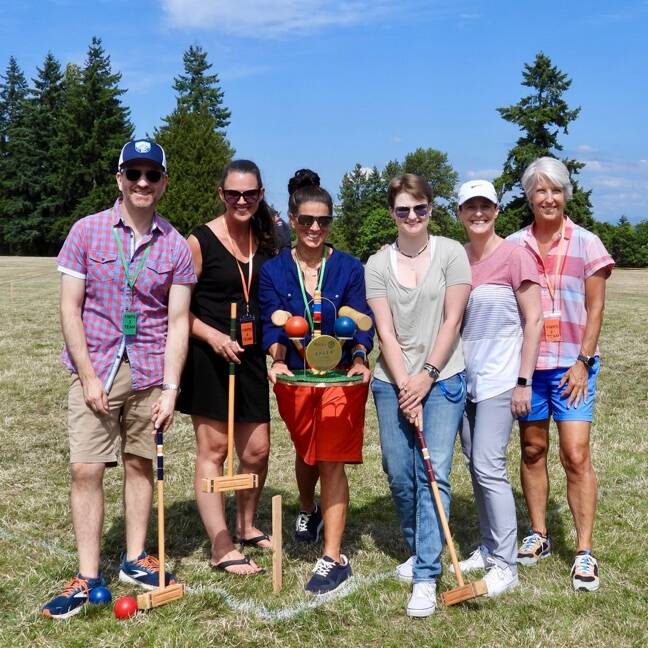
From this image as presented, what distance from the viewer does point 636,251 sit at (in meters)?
48.5

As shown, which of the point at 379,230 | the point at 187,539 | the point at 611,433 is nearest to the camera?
the point at 187,539

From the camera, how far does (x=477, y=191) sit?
4.04m

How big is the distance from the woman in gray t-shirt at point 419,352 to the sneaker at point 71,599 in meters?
1.65

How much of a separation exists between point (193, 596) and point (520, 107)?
168 feet

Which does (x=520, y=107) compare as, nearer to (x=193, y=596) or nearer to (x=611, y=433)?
(x=611, y=433)

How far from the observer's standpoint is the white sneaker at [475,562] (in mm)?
4488

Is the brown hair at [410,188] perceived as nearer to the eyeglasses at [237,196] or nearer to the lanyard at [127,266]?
the eyeglasses at [237,196]

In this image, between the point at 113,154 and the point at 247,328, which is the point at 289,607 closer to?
the point at 247,328

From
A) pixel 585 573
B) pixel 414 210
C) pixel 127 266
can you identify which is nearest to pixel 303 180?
pixel 414 210

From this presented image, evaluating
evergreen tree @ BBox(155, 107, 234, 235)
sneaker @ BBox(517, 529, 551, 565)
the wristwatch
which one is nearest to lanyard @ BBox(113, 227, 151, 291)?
the wristwatch

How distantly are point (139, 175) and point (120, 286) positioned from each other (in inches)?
22.5

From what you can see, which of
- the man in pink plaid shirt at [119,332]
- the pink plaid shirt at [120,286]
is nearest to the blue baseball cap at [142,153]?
the man in pink plaid shirt at [119,332]

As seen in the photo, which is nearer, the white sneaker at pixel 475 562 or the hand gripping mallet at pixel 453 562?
the hand gripping mallet at pixel 453 562

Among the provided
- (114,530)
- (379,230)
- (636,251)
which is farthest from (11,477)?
(379,230)
